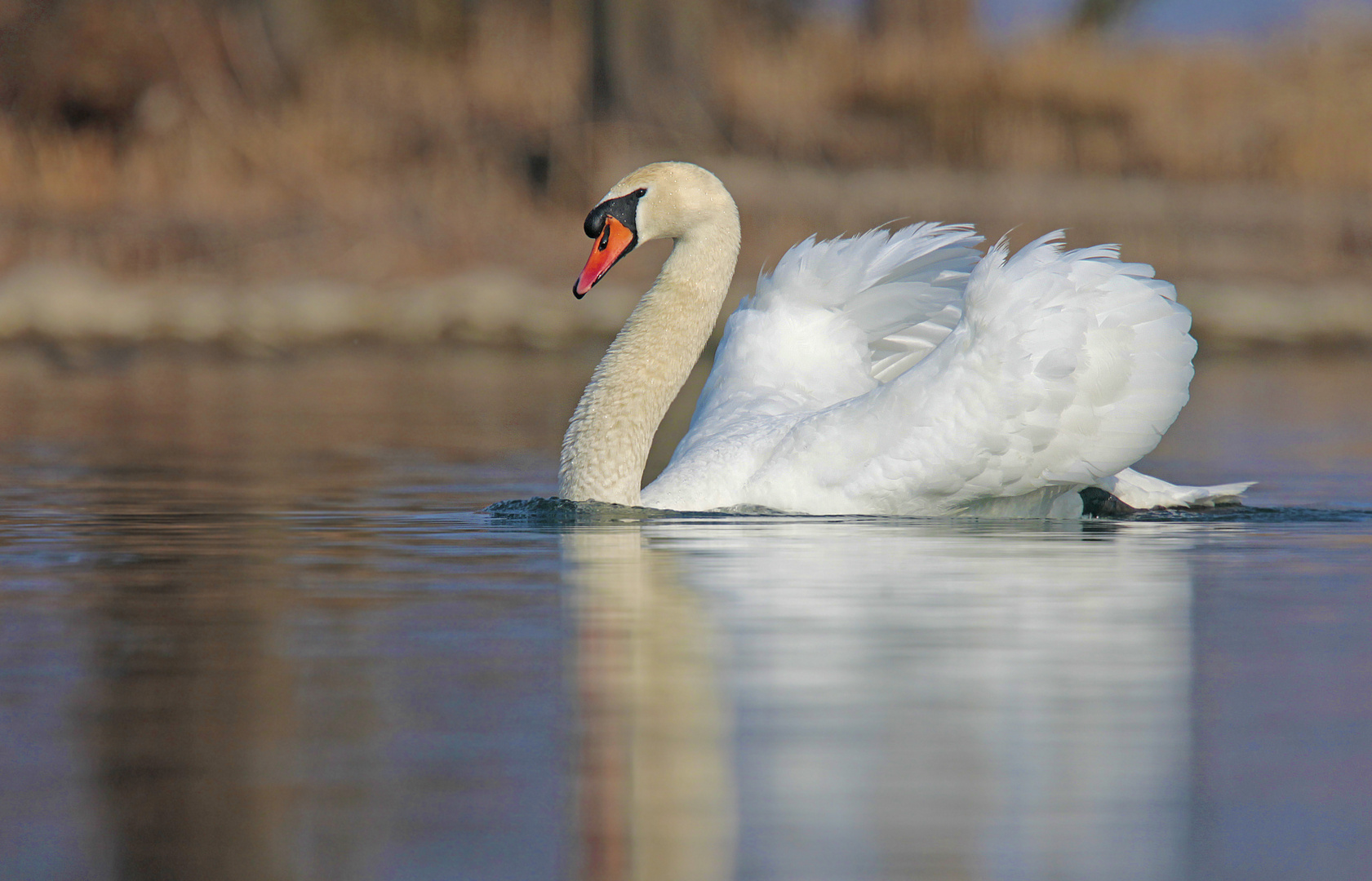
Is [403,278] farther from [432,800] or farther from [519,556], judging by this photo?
[432,800]

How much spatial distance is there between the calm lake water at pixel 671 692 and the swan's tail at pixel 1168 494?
0.14m

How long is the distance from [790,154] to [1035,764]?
48.8 ft

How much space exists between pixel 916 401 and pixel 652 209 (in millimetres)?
1320

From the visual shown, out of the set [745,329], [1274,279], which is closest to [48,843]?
[745,329]

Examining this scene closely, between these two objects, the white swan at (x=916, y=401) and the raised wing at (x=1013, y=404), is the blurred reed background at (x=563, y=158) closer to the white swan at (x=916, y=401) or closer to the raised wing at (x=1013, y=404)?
the white swan at (x=916, y=401)

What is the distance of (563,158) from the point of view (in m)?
17.7

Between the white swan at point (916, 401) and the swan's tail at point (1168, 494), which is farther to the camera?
the swan's tail at point (1168, 494)

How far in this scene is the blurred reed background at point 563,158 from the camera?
16.9 m

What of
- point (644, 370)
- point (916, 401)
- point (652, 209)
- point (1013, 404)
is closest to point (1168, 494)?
point (1013, 404)

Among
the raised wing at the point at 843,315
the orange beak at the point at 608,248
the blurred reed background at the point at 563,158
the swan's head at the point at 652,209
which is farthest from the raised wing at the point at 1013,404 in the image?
the blurred reed background at the point at 563,158

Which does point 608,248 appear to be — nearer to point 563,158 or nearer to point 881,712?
point 881,712

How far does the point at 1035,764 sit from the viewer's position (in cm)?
338

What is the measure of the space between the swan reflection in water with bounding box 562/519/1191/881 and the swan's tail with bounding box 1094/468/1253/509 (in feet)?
4.10

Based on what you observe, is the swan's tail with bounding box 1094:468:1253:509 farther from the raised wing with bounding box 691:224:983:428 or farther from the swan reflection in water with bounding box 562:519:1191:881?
the swan reflection in water with bounding box 562:519:1191:881
